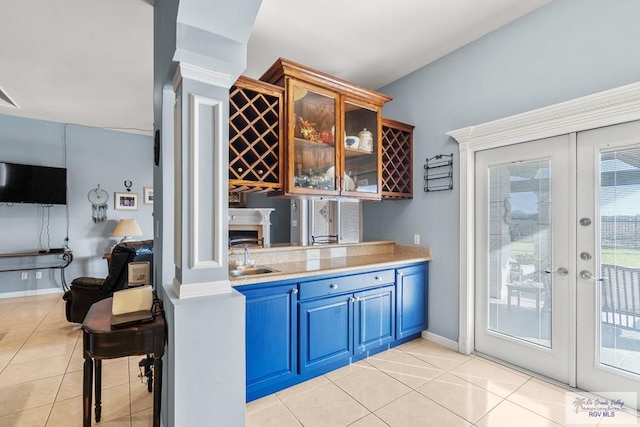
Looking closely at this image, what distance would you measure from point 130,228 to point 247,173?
386 centimetres

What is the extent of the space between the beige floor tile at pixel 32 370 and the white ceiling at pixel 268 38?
110 inches

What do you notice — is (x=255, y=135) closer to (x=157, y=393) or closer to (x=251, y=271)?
(x=251, y=271)

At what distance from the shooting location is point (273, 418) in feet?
6.36

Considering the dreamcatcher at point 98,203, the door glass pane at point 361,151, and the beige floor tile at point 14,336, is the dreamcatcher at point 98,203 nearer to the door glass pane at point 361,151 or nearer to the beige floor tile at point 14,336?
the beige floor tile at point 14,336

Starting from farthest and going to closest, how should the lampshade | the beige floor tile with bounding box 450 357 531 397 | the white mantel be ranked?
1. the white mantel
2. the lampshade
3. the beige floor tile with bounding box 450 357 531 397

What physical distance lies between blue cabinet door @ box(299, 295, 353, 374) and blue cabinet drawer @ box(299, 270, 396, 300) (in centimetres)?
6

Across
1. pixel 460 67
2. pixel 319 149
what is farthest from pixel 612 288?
pixel 319 149

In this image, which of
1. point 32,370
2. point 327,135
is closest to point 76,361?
point 32,370

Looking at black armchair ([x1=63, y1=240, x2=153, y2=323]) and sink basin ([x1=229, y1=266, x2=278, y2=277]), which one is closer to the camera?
sink basin ([x1=229, y1=266, x2=278, y2=277])

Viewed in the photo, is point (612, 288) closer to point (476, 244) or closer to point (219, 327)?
point (476, 244)

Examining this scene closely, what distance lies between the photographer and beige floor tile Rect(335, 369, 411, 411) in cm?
212

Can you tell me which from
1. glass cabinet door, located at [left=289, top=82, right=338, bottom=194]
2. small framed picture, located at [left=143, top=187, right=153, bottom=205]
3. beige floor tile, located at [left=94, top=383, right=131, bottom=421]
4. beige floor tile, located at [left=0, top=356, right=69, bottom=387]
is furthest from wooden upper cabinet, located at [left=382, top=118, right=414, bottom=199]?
small framed picture, located at [left=143, top=187, right=153, bottom=205]

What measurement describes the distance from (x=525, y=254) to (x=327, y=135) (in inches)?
77.2

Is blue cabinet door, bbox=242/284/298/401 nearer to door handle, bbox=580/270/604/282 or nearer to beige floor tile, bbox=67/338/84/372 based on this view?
beige floor tile, bbox=67/338/84/372
